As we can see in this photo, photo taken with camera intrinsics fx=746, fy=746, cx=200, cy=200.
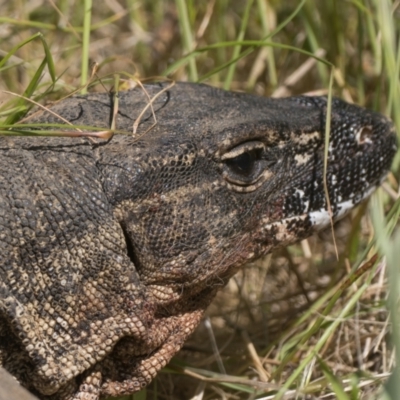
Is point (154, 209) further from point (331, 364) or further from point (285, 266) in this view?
point (285, 266)

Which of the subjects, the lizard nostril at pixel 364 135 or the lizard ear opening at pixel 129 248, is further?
the lizard nostril at pixel 364 135

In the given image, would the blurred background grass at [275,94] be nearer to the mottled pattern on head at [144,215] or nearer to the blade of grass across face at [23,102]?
the blade of grass across face at [23,102]

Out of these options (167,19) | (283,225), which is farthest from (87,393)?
(167,19)

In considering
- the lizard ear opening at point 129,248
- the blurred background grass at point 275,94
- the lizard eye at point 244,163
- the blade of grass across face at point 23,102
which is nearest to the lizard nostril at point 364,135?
the blurred background grass at point 275,94

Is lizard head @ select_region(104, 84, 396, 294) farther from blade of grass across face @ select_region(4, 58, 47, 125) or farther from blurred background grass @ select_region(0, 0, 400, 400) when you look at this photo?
blade of grass across face @ select_region(4, 58, 47, 125)

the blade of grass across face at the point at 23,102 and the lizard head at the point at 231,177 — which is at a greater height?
the blade of grass across face at the point at 23,102

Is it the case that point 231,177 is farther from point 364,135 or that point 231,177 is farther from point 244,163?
point 364,135
